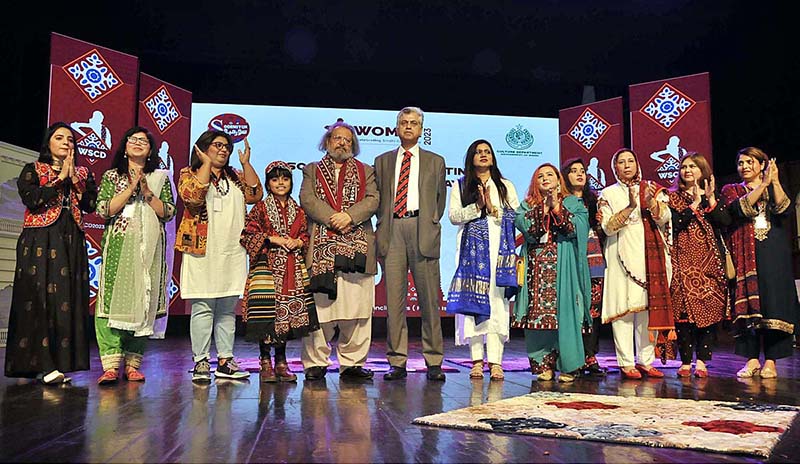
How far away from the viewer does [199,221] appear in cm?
336

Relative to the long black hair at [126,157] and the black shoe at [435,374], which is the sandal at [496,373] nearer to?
the black shoe at [435,374]

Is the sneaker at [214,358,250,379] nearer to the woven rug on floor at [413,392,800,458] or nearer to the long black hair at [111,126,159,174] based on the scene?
the long black hair at [111,126,159,174]

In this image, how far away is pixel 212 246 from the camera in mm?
3359

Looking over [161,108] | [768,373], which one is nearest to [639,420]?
[768,373]

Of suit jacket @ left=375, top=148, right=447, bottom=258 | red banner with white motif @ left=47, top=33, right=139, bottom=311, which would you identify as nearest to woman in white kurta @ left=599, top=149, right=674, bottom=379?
suit jacket @ left=375, top=148, right=447, bottom=258

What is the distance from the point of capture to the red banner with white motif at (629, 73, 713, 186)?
6297 millimetres

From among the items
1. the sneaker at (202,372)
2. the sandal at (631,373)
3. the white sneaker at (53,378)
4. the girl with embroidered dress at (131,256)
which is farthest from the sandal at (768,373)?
the white sneaker at (53,378)

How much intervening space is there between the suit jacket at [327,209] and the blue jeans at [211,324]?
1.57 ft

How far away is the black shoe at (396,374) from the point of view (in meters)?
3.40

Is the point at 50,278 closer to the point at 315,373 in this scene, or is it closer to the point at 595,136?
the point at 315,373

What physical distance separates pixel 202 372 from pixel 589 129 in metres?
4.92

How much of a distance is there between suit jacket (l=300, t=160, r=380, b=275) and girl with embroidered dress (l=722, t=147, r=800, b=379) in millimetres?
2045

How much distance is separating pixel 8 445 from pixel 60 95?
4608 mm

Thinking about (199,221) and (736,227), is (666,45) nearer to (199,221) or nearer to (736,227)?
(736,227)
